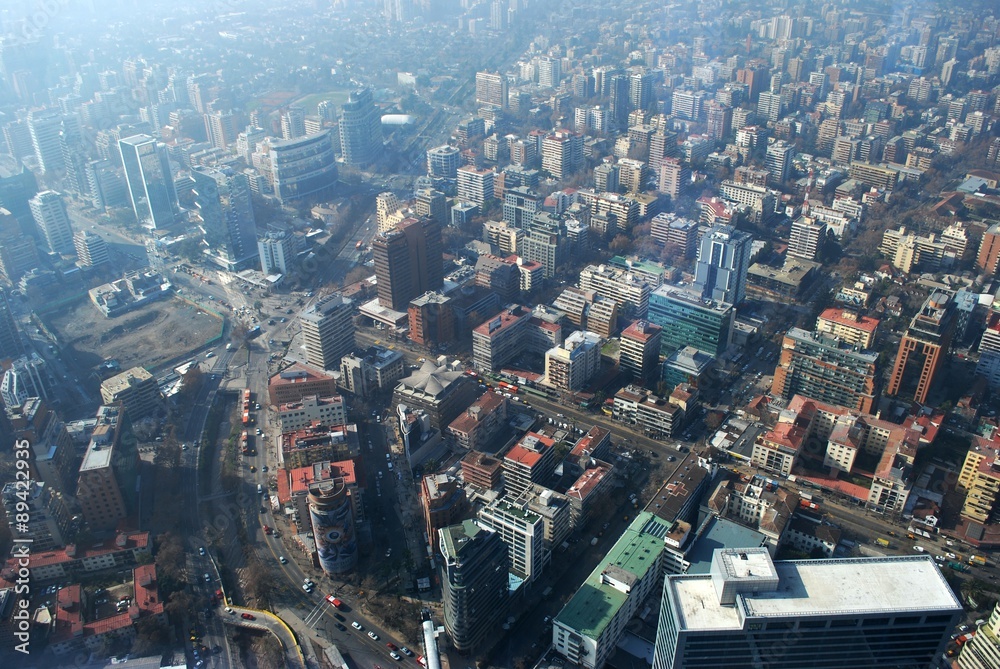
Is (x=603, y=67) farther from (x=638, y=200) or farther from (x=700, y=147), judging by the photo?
(x=638, y=200)

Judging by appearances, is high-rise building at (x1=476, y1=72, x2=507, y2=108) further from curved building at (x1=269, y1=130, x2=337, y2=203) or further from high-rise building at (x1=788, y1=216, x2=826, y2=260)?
high-rise building at (x1=788, y1=216, x2=826, y2=260)

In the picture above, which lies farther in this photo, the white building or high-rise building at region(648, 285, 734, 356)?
high-rise building at region(648, 285, 734, 356)

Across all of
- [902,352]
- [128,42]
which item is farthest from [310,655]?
[128,42]

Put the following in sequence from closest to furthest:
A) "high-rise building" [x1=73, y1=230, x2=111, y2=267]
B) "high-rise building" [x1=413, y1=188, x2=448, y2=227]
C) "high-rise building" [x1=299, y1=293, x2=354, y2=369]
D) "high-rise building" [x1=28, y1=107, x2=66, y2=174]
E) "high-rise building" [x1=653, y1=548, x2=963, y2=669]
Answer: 1. "high-rise building" [x1=653, y1=548, x2=963, y2=669]
2. "high-rise building" [x1=299, y1=293, x2=354, y2=369]
3. "high-rise building" [x1=73, y1=230, x2=111, y2=267]
4. "high-rise building" [x1=413, y1=188, x2=448, y2=227]
5. "high-rise building" [x1=28, y1=107, x2=66, y2=174]

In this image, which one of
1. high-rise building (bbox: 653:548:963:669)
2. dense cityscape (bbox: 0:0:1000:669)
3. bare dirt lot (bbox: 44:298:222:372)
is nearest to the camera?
high-rise building (bbox: 653:548:963:669)

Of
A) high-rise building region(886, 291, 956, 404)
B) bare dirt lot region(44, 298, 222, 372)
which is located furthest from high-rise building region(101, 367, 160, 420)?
high-rise building region(886, 291, 956, 404)
